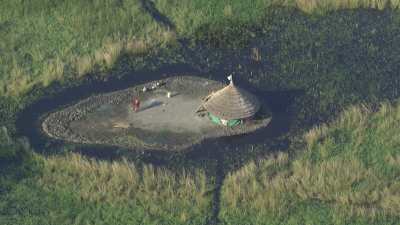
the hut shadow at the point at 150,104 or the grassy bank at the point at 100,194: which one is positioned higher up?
the hut shadow at the point at 150,104

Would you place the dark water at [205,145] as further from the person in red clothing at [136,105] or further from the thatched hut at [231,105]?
the person in red clothing at [136,105]

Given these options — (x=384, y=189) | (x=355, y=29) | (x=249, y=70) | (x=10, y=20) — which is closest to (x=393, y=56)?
(x=355, y=29)

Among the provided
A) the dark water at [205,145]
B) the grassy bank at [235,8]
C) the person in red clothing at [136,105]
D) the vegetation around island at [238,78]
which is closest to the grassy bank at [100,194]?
the vegetation around island at [238,78]

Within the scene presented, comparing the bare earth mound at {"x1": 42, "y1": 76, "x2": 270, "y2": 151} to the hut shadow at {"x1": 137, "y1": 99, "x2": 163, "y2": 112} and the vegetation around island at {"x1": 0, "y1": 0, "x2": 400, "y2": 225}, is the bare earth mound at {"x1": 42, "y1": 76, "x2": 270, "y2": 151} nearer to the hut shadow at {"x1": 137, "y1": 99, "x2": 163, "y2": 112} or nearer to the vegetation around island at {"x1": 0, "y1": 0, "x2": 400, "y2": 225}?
the hut shadow at {"x1": 137, "y1": 99, "x2": 163, "y2": 112}

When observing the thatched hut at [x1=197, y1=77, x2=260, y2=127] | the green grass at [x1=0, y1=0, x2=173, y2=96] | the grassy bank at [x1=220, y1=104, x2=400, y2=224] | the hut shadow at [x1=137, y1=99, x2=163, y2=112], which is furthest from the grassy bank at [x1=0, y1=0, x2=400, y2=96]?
the grassy bank at [x1=220, y1=104, x2=400, y2=224]

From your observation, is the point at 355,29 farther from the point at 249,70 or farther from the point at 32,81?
the point at 32,81

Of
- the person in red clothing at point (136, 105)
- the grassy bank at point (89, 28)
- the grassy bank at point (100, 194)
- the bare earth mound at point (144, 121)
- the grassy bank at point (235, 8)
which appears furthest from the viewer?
the grassy bank at point (235, 8)
